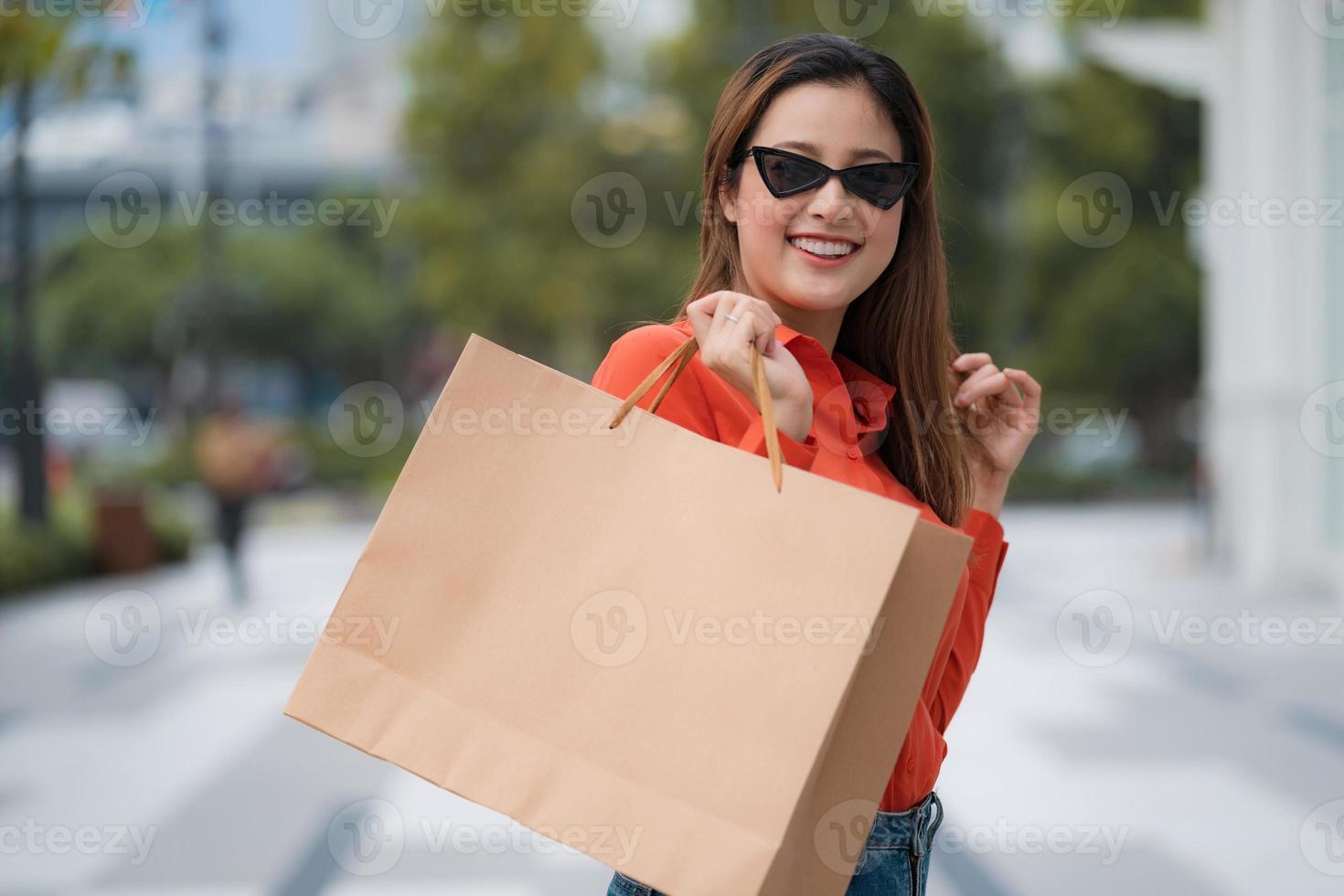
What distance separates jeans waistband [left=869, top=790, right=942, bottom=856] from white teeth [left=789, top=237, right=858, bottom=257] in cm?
67

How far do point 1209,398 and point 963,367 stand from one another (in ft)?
38.2

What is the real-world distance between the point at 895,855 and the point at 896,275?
0.75 metres

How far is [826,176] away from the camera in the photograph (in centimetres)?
151

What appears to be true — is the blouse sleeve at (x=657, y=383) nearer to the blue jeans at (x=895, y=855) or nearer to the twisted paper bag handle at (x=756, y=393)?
the twisted paper bag handle at (x=756, y=393)

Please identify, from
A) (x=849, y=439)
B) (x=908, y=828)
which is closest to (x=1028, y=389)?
(x=849, y=439)

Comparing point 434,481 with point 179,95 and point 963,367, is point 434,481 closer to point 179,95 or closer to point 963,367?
point 963,367

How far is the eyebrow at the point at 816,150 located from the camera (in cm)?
152

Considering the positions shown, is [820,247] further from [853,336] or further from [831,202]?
[853,336]

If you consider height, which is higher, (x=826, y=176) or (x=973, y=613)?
(x=826, y=176)

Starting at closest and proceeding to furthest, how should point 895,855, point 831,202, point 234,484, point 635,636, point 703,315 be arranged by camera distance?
1. point 635,636
2. point 703,315
3. point 831,202
4. point 895,855
5. point 234,484

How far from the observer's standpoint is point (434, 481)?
138cm

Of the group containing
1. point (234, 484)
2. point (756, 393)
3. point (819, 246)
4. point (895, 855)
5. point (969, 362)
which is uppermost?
point (234, 484)

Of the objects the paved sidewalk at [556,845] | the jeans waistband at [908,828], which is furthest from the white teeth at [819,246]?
the paved sidewalk at [556,845]

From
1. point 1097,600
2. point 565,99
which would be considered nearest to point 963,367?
point 1097,600
